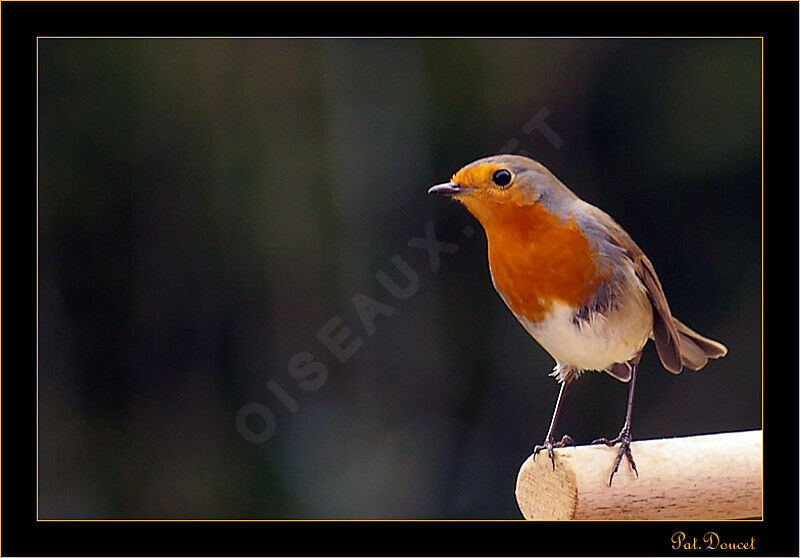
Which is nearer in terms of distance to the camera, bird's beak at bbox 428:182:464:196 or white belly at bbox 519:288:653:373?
bird's beak at bbox 428:182:464:196

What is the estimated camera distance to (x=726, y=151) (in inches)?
136

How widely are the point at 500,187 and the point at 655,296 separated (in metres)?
0.46

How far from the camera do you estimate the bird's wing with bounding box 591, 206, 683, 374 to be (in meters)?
2.08

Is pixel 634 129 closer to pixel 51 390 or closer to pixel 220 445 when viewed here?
pixel 220 445

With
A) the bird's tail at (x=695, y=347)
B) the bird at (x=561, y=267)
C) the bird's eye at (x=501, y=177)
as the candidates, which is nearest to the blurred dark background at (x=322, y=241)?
the bird's tail at (x=695, y=347)

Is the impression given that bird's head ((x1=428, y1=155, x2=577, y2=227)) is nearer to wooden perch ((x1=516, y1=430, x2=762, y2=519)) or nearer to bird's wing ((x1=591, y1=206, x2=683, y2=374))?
bird's wing ((x1=591, y1=206, x2=683, y2=374))

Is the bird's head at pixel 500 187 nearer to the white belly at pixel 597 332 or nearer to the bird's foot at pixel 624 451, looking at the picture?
the white belly at pixel 597 332

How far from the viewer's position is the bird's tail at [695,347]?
7.39ft

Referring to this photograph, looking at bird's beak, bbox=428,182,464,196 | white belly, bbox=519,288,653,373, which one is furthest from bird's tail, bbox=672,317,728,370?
bird's beak, bbox=428,182,464,196

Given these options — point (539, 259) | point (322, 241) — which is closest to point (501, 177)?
point (539, 259)

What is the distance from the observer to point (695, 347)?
7.43 ft

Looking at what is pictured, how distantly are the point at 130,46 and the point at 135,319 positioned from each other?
89 centimetres

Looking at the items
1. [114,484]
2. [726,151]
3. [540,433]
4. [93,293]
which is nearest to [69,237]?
[93,293]

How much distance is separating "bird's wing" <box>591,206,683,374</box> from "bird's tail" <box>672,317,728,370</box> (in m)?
0.05
